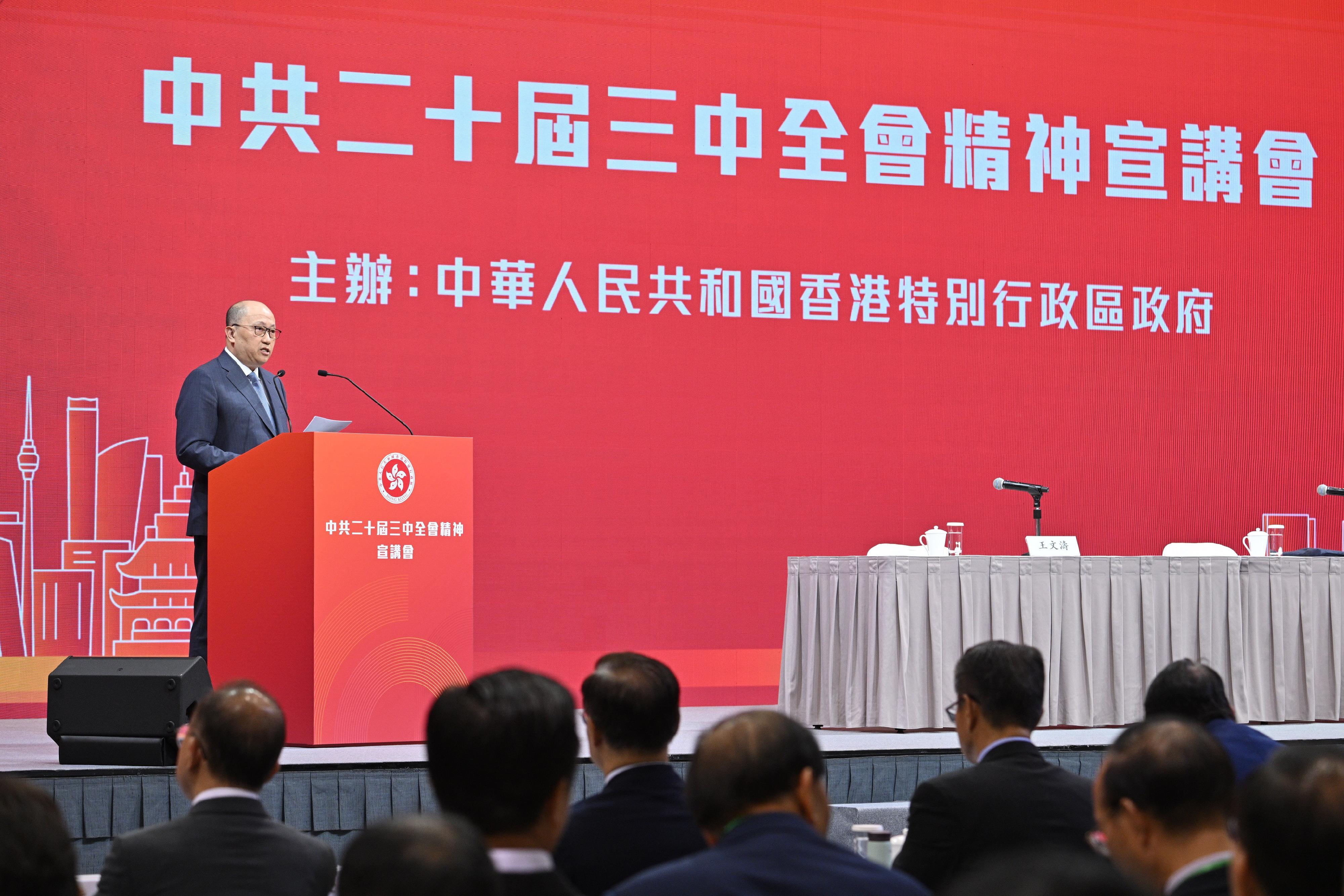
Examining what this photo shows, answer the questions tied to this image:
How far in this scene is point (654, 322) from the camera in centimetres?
630

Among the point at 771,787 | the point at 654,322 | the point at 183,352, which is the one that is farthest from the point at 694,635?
the point at 771,787

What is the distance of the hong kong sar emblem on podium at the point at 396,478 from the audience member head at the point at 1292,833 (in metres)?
2.88

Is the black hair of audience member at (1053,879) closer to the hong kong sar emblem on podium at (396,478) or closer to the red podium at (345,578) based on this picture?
the red podium at (345,578)

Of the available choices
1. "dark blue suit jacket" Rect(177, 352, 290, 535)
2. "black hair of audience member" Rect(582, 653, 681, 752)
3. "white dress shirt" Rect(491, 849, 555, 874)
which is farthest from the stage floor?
"white dress shirt" Rect(491, 849, 555, 874)

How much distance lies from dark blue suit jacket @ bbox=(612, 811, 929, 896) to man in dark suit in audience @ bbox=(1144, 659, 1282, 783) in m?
1.32

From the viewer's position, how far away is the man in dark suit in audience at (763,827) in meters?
1.45

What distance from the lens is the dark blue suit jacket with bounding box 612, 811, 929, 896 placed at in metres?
1.44

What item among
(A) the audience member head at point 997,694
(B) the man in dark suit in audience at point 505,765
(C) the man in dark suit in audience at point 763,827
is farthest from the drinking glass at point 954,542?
(B) the man in dark suit in audience at point 505,765

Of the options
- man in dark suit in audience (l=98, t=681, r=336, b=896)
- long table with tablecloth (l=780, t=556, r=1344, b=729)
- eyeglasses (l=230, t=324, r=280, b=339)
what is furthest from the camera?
long table with tablecloth (l=780, t=556, r=1344, b=729)

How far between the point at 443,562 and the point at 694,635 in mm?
2527

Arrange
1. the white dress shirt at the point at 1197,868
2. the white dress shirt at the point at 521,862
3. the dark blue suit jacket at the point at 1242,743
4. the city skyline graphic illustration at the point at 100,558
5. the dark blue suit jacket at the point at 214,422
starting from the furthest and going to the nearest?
the city skyline graphic illustration at the point at 100,558 < the dark blue suit jacket at the point at 214,422 < the dark blue suit jacket at the point at 1242,743 < the white dress shirt at the point at 1197,868 < the white dress shirt at the point at 521,862

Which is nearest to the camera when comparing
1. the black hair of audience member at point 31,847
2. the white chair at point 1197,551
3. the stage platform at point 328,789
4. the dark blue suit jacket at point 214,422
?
the black hair of audience member at point 31,847

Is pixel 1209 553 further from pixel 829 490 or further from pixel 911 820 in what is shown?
pixel 911 820

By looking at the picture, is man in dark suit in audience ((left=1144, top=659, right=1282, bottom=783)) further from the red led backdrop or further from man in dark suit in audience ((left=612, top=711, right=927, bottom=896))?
the red led backdrop
